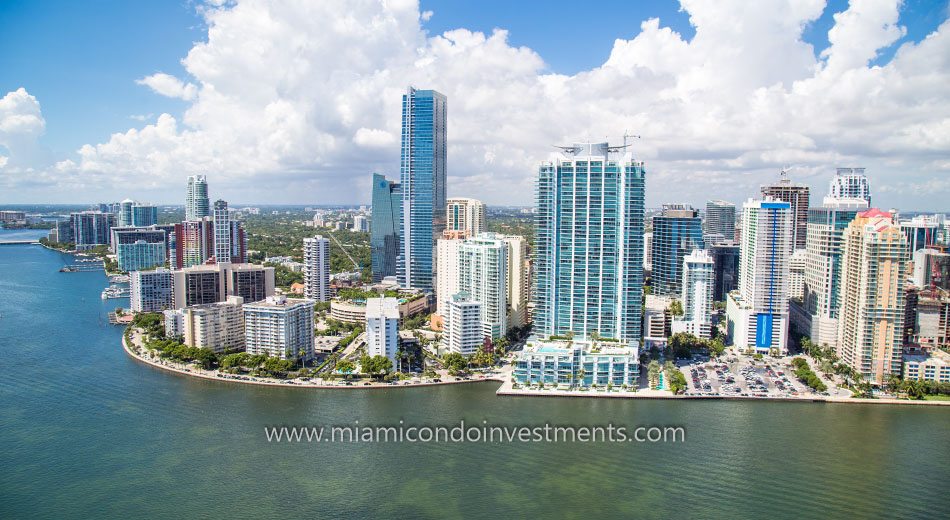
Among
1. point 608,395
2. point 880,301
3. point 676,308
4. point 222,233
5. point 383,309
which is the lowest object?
point 608,395

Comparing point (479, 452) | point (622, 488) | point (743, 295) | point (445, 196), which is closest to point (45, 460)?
→ point (479, 452)

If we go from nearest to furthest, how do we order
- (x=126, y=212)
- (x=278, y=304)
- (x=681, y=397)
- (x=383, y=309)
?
(x=681, y=397) → (x=383, y=309) → (x=278, y=304) → (x=126, y=212)

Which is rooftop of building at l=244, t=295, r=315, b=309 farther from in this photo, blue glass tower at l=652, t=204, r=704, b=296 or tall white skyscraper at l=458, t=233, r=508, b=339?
blue glass tower at l=652, t=204, r=704, b=296

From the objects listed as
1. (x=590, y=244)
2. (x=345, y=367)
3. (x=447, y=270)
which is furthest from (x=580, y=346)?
(x=447, y=270)

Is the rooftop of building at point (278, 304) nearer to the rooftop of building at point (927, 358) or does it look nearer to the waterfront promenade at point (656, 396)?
the waterfront promenade at point (656, 396)

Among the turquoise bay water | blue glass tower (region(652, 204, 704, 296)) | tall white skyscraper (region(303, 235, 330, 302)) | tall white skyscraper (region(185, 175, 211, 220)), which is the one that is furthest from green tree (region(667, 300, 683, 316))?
tall white skyscraper (region(185, 175, 211, 220))

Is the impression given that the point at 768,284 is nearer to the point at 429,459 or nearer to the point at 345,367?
the point at 345,367
